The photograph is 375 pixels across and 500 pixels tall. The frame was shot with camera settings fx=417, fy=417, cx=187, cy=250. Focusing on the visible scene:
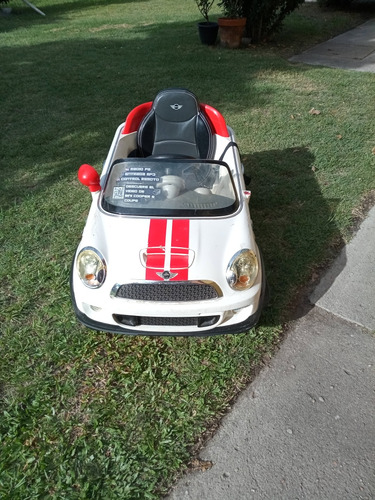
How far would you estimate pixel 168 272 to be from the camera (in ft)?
7.54

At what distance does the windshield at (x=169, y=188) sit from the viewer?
2.59m

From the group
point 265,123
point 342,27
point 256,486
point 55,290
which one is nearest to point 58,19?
point 342,27

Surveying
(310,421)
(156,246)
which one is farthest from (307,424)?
(156,246)

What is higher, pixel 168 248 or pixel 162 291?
pixel 168 248

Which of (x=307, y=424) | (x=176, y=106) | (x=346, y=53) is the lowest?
(x=307, y=424)

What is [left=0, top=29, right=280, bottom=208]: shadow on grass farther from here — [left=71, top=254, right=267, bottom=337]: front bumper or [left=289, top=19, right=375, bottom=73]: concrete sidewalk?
[left=71, top=254, right=267, bottom=337]: front bumper

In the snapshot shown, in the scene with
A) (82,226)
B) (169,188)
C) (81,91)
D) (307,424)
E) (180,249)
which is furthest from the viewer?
(81,91)

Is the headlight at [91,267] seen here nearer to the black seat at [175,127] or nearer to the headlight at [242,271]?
the headlight at [242,271]

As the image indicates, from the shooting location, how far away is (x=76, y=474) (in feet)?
6.67

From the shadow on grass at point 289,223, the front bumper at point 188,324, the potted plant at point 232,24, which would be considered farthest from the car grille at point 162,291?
the potted plant at point 232,24

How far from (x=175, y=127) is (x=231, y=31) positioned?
236 inches

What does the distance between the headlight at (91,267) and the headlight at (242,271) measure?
28.3 inches

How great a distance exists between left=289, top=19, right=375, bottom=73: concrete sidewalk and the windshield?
6.38 meters

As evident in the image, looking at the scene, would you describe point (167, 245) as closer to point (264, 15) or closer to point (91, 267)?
point (91, 267)
